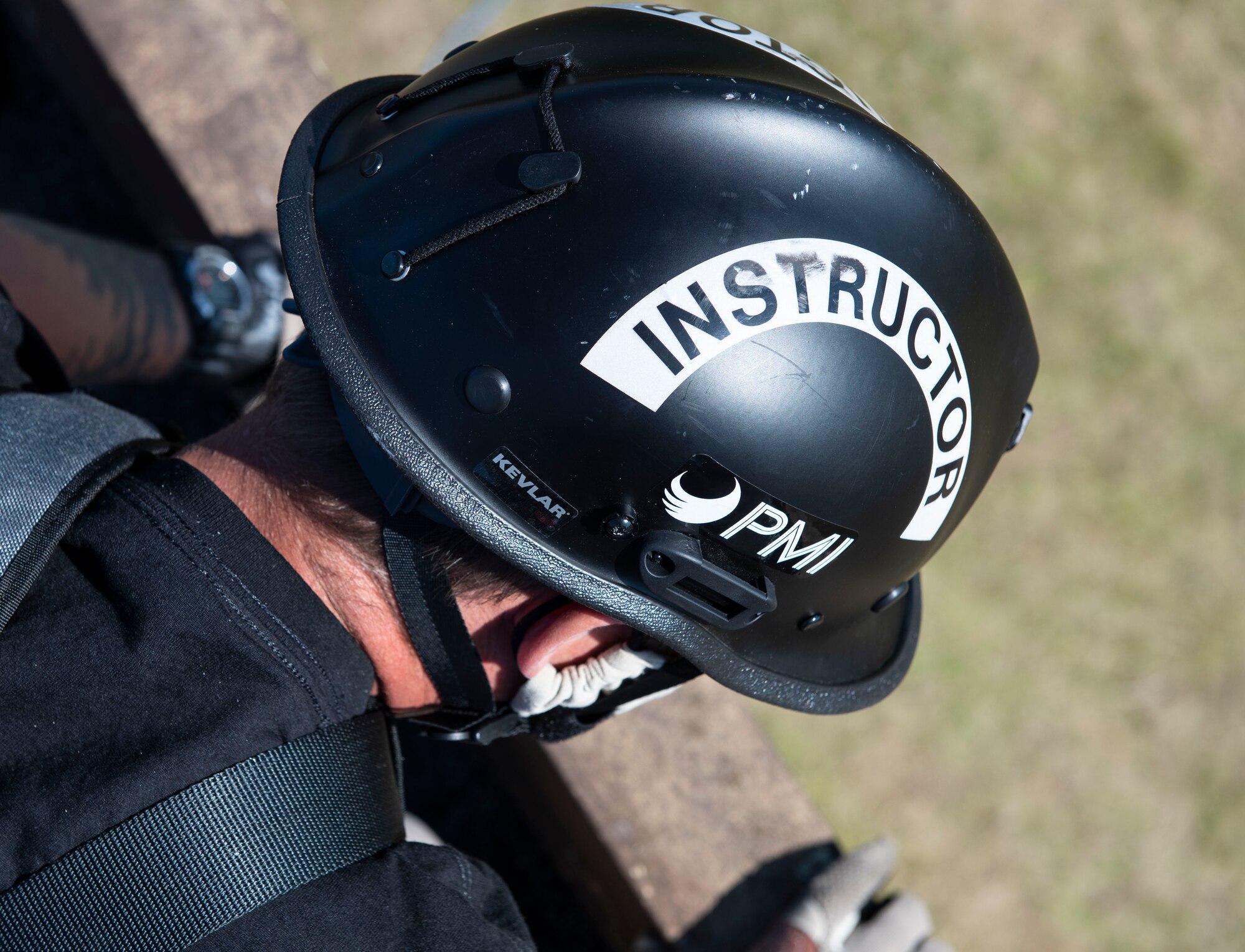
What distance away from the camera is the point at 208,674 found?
1568 millimetres

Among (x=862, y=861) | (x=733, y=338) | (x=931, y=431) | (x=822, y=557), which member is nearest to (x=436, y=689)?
(x=822, y=557)

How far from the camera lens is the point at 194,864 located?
1.48 m

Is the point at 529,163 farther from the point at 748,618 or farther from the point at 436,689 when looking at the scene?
the point at 436,689

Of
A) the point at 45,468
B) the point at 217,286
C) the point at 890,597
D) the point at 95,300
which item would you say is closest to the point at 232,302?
the point at 217,286

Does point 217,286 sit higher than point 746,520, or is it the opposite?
point 217,286

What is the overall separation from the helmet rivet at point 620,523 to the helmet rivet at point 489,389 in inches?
9.9

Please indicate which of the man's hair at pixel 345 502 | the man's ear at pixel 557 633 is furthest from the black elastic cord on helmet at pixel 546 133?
the man's ear at pixel 557 633

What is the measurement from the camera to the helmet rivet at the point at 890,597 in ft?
6.25

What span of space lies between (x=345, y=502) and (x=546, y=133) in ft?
2.43

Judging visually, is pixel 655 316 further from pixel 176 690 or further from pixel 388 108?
pixel 176 690

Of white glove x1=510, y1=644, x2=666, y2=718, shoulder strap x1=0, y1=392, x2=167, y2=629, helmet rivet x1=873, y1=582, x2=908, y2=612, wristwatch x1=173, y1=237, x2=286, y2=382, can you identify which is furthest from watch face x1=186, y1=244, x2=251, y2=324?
helmet rivet x1=873, y1=582, x2=908, y2=612

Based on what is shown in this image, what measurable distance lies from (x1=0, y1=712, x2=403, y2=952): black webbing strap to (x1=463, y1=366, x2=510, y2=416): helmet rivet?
68 centimetres

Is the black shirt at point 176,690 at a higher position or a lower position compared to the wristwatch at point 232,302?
lower

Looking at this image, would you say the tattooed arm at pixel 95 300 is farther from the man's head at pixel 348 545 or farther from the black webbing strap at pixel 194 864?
the black webbing strap at pixel 194 864
